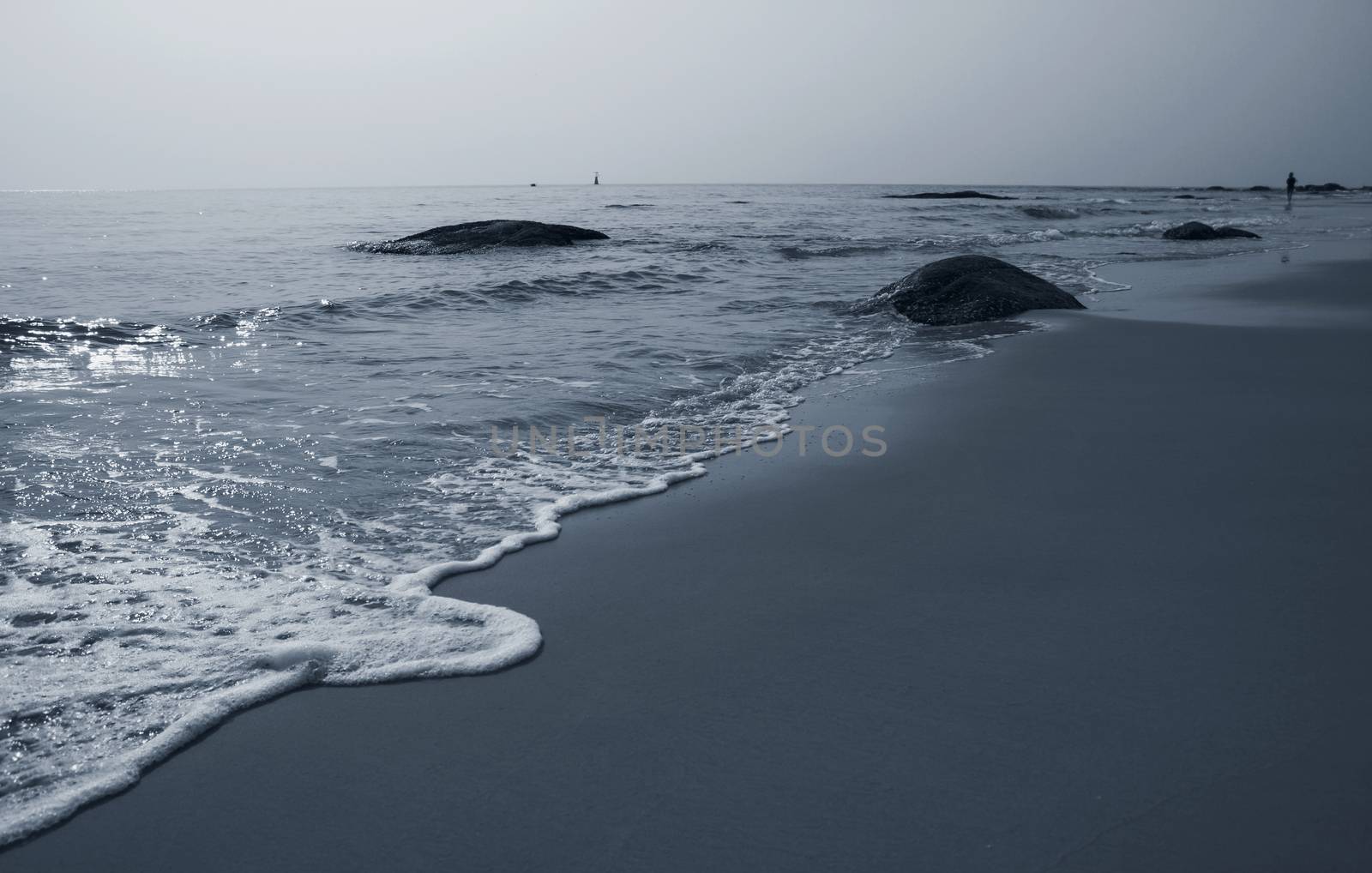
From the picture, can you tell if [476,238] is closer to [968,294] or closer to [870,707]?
[968,294]

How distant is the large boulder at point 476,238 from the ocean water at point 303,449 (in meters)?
Answer: 5.07

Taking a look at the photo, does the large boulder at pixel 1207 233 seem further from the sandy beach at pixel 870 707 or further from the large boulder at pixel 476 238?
the sandy beach at pixel 870 707

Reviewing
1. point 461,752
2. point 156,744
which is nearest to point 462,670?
point 461,752

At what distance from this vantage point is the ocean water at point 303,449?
2430 mm

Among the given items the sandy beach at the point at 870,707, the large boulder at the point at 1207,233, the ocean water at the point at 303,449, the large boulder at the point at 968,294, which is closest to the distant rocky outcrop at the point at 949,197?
the large boulder at the point at 1207,233

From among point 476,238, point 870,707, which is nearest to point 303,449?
point 870,707

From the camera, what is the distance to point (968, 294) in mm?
9688

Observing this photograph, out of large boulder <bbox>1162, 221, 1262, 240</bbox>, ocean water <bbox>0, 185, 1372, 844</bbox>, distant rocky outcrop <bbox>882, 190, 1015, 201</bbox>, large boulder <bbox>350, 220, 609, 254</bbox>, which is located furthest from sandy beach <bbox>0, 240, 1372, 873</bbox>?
distant rocky outcrop <bbox>882, 190, 1015, 201</bbox>

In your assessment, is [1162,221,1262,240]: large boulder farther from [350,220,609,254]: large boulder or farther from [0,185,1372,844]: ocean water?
[350,220,609,254]: large boulder

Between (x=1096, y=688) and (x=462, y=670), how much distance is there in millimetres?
1729

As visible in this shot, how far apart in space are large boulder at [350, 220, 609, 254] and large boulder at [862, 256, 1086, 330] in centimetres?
1181

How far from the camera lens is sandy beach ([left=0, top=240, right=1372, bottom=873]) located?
174 centimetres

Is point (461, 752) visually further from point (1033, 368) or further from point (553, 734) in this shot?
point (1033, 368)

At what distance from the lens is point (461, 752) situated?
6.70 feet
